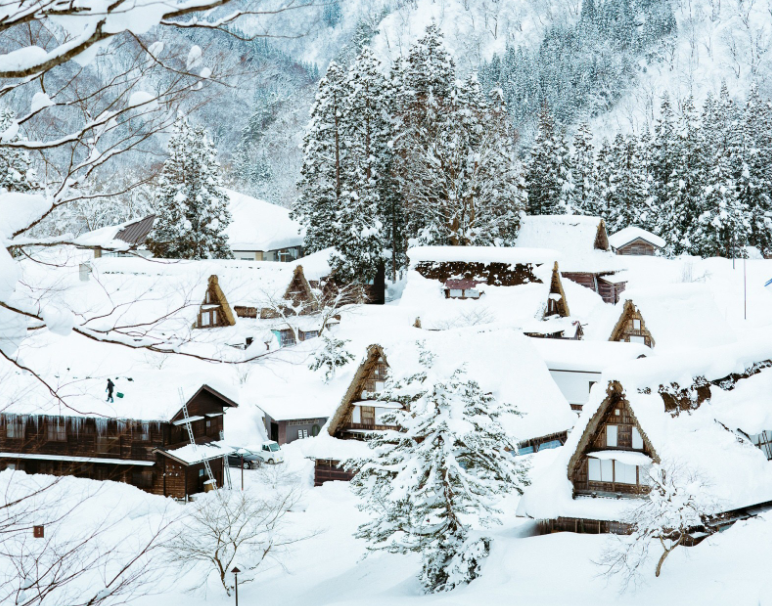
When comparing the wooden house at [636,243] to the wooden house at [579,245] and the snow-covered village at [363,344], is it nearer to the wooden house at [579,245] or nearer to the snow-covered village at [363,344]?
the snow-covered village at [363,344]

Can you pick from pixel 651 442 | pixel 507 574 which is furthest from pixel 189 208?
pixel 507 574

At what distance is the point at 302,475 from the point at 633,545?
41.3 ft

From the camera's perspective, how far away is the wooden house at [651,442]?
1616cm

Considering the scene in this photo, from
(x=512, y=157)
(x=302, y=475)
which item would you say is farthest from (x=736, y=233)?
(x=302, y=475)

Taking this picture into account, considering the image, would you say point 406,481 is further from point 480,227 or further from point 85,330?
point 480,227

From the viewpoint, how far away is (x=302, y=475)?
79.5 feet

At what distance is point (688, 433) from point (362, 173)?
26.8 m

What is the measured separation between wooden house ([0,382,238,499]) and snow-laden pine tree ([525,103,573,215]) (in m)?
30.5

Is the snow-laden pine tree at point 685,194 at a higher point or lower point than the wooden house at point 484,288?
higher

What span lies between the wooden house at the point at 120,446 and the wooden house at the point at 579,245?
23944mm

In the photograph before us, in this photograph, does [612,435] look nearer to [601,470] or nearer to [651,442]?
[601,470]

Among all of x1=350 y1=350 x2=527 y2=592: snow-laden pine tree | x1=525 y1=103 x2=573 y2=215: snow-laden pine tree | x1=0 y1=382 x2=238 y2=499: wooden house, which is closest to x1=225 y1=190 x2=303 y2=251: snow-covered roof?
x1=525 y1=103 x2=573 y2=215: snow-laden pine tree

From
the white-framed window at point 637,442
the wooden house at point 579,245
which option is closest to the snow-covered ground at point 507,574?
the white-framed window at point 637,442

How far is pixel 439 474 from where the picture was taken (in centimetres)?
1436
